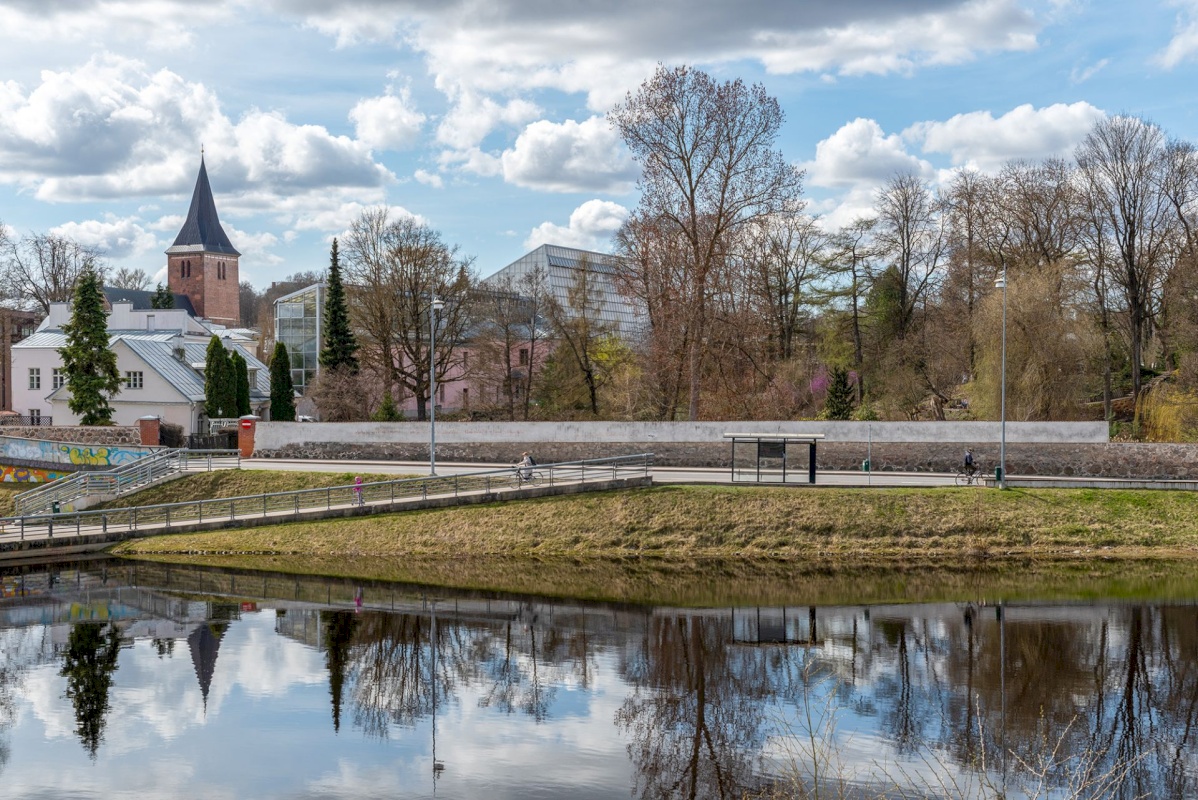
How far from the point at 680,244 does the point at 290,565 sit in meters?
19.7

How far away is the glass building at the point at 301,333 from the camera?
61.0m

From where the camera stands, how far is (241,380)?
53844mm

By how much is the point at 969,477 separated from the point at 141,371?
39.0 m

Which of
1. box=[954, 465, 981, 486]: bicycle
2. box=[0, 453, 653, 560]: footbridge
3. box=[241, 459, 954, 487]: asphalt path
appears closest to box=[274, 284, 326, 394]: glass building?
box=[241, 459, 954, 487]: asphalt path

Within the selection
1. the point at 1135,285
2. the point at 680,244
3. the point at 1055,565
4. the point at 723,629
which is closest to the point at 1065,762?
the point at 723,629

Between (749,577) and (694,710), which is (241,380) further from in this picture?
(694,710)

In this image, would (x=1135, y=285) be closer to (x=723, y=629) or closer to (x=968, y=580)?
(x=968, y=580)

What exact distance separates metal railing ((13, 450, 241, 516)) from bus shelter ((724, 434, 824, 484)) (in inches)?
689

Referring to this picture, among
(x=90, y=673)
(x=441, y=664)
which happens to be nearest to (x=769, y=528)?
(x=441, y=664)

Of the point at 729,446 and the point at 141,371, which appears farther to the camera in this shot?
the point at 141,371

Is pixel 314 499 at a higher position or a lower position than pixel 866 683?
higher

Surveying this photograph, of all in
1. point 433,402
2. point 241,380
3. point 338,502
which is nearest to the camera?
point 338,502

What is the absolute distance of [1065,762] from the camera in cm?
1352

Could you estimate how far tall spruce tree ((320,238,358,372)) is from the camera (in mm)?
54188
